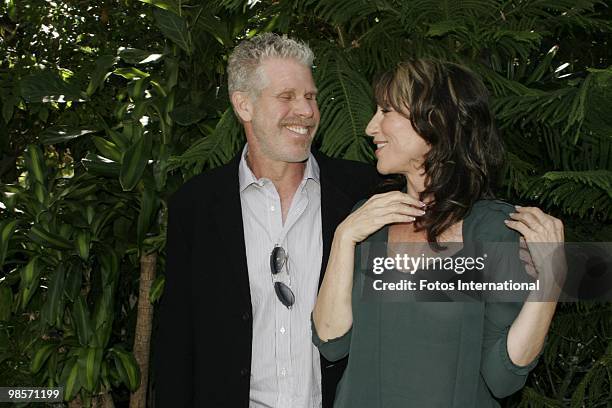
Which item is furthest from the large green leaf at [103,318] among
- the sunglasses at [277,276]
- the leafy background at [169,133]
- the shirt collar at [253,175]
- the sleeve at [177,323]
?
the sunglasses at [277,276]

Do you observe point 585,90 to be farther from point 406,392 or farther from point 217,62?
point 217,62

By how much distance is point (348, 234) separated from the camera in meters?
1.23

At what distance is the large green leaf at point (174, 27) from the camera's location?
2.40 meters

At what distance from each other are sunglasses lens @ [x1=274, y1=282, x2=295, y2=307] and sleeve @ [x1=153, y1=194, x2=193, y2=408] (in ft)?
0.73

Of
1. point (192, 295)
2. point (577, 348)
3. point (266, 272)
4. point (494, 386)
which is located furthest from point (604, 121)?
point (577, 348)

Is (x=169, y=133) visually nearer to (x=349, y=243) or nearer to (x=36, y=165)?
(x=36, y=165)

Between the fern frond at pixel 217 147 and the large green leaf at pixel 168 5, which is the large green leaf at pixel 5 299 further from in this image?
the fern frond at pixel 217 147

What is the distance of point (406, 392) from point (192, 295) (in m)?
0.59

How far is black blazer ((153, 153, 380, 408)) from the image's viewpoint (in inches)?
61.6

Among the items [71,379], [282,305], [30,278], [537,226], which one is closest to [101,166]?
[30,278]

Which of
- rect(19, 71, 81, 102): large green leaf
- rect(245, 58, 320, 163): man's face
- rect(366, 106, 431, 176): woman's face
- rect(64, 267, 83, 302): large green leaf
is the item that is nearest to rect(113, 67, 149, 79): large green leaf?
rect(19, 71, 81, 102): large green leaf

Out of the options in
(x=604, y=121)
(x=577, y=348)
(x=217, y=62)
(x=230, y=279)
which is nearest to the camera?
(x=604, y=121)

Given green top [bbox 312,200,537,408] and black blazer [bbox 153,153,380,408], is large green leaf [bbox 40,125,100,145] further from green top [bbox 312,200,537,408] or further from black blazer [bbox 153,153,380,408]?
green top [bbox 312,200,537,408]

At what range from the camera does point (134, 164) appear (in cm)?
238
